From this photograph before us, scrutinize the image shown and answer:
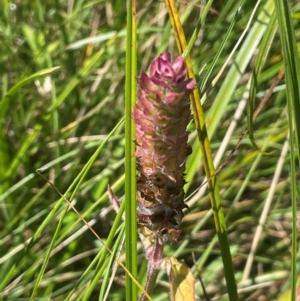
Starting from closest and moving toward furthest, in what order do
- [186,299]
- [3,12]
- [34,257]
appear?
[186,299], [34,257], [3,12]

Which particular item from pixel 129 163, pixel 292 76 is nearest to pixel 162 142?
pixel 129 163

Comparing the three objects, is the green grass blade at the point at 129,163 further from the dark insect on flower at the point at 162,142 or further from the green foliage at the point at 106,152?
the green foliage at the point at 106,152

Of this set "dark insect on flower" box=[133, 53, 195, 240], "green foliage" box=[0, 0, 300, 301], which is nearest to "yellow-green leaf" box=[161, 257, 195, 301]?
"dark insect on flower" box=[133, 53, 195, 240]

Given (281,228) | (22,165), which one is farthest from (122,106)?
(281,228)

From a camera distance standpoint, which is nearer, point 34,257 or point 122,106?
point 34,257

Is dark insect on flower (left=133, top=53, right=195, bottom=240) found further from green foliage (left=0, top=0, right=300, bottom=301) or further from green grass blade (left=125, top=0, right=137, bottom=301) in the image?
green foliage (left=0, top=0, right=300, bottom=301)

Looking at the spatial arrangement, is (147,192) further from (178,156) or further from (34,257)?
(34,257)

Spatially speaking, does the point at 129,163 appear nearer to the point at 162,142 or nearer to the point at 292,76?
the point at 162,142

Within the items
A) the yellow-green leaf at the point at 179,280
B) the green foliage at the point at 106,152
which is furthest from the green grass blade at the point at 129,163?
the green foliage at the point at 106,152
